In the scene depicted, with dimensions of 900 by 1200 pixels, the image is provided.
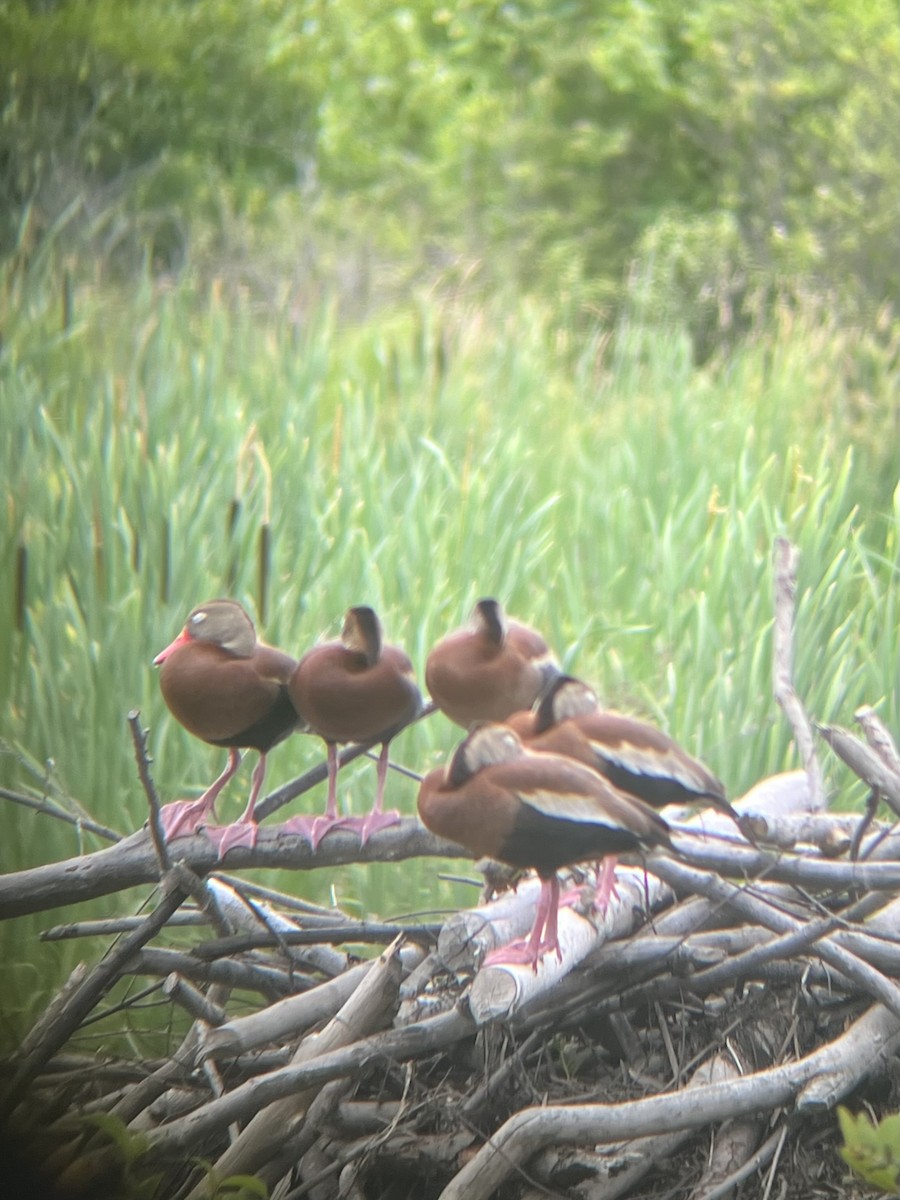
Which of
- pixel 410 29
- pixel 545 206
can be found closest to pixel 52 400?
pixel 410 29

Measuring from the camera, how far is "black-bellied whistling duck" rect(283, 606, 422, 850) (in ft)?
2.77

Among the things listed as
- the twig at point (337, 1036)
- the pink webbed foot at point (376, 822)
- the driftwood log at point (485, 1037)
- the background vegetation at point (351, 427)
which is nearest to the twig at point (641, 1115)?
the driftwood log at point (485, 1037)

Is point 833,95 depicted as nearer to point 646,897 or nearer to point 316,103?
point 316,103

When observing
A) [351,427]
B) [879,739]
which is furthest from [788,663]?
[351,427]

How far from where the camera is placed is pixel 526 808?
772 mm

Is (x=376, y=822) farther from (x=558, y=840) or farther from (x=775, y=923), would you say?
(x=775, y=923)

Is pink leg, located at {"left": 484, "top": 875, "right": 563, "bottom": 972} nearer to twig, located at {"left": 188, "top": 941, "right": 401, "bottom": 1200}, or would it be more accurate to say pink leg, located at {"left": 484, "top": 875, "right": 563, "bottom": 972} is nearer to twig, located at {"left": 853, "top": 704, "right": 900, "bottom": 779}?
twig, located at {"left": 188, "top": 941, "right": 401, "bottom": 1200}

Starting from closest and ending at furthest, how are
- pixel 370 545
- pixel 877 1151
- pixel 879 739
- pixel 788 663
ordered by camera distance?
pixel 877 1151 < pixel 879 739 < pixel 788 663 < pixel 370 545

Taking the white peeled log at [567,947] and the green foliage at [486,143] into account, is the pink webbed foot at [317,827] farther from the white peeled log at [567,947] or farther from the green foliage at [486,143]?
the green foliage at [486,143]

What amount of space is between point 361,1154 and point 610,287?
4.20 meters

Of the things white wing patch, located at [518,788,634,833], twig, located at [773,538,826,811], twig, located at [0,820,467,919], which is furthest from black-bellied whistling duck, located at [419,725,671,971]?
twig, located at [773,538,826,811]

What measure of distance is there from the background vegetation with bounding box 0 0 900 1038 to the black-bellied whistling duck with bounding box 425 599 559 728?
1.27 ft

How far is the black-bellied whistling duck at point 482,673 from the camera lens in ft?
2.77

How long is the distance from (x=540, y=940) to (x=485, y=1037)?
0.13m
